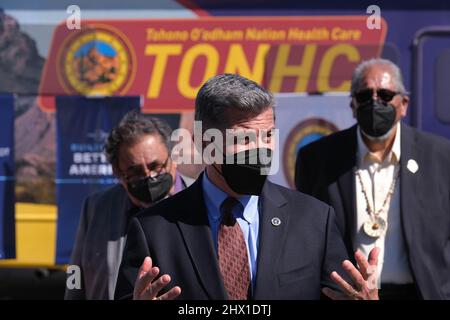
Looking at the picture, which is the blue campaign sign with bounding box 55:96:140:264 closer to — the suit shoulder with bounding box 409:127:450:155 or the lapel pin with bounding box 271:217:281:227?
the suit shoulder with bounding box 409:127:450:155

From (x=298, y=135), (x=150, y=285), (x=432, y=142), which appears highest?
(x=298, y=135)

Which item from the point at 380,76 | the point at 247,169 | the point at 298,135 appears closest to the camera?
the point at 247,169

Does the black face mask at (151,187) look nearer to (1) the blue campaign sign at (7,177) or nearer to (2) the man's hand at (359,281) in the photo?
(2) the man's hand at (359,281)

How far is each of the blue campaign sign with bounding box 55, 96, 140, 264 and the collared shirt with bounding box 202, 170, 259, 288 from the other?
3.78 m

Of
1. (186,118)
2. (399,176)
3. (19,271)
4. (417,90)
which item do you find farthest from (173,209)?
(19,271)

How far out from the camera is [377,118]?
4262mm

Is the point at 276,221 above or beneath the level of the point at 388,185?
beneath

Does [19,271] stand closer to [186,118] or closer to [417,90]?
[186,118]

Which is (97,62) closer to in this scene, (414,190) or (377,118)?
(377,118)

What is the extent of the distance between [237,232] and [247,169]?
0.20 meters

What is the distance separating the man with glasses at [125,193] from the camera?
3.60 meters

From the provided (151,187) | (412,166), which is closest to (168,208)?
(151,187)

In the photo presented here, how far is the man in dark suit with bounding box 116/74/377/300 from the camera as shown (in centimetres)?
235

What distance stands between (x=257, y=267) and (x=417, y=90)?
4.17m
